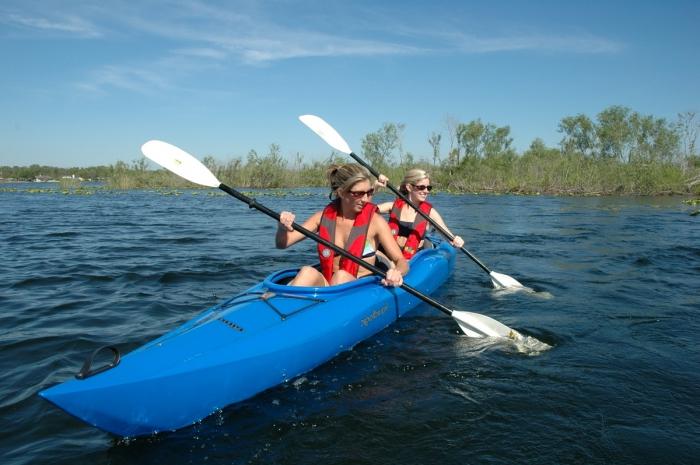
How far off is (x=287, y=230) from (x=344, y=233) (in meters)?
0.47

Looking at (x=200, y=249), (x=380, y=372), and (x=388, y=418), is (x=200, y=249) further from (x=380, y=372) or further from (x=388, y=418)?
(x=388, y=418)

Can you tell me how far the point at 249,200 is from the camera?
130 inches

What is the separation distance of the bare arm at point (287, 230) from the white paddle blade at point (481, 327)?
4.26 ft

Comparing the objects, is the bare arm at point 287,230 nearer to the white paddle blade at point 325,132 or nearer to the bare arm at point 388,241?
the bare arm at point 388,241

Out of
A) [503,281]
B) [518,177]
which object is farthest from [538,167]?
[503,281]

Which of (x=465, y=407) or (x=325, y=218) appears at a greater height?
(x=325, y=218)

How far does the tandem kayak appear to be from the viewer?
6.89 feet

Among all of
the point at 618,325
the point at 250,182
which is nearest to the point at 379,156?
the point at 250,182

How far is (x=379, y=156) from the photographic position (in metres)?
40.6

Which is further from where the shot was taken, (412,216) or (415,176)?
(412,216)

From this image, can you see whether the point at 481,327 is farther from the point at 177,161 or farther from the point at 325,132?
the point at 325,132

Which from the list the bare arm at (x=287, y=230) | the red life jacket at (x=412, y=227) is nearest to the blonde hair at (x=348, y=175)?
the bare arm at (x=287, y=230)

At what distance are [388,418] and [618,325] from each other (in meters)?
2.55

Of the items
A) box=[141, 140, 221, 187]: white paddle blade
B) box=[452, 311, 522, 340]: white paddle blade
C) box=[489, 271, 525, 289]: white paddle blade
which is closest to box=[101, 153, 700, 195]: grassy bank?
box=[489, 271, 525, 289]: white paddle blade
